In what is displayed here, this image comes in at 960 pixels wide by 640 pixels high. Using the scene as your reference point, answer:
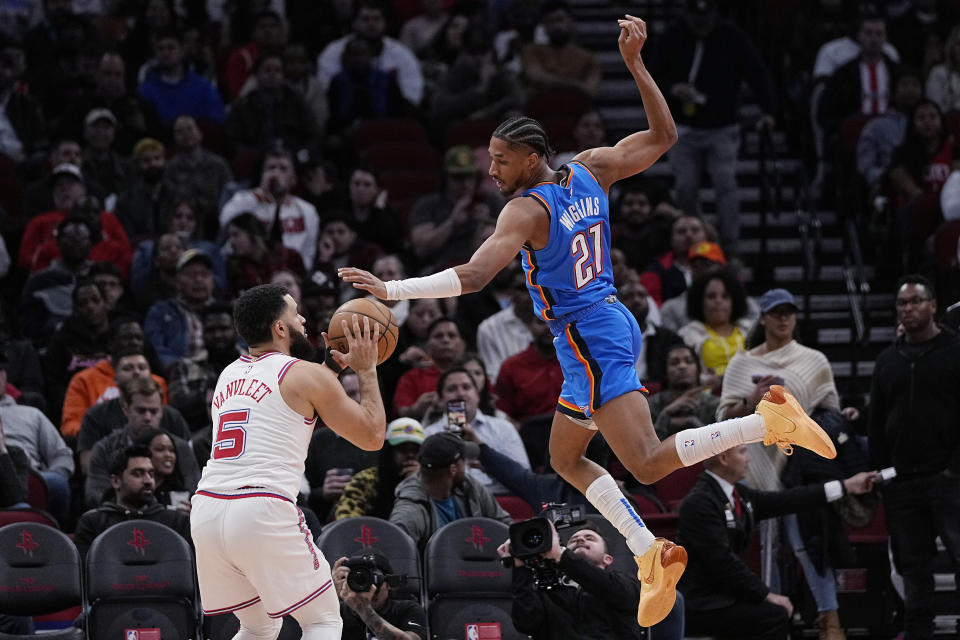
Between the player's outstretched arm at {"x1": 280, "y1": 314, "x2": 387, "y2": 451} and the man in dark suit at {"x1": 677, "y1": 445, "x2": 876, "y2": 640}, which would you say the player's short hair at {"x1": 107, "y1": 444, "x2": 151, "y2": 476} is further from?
the man in dark suit at {"x1": 677, "y1": 445, "x2": 876, "y2": 640}

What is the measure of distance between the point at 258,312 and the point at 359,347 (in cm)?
52

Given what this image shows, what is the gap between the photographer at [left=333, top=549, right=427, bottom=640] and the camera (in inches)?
316

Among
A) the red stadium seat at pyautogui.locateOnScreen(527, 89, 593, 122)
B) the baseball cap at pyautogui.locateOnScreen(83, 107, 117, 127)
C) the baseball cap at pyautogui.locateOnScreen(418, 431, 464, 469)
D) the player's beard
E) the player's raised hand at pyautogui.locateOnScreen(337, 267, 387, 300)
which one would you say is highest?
the baseball cap at pyautogui.locateOnScreen(83, 107, 117, 127)

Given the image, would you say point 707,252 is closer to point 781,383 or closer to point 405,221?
point 781,383

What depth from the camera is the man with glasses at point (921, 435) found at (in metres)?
9.72

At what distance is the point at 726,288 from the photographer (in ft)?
38.4

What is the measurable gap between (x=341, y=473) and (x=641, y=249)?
4.45 metres

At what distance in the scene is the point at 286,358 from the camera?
647 centimetres

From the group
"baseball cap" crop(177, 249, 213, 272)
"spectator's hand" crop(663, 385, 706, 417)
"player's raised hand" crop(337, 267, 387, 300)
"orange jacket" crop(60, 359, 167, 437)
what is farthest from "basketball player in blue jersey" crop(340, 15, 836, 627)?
"baseball cap" crop(177, 249, 213, 272)

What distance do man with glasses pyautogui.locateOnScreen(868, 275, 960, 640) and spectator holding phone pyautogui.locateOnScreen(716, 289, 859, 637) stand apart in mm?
430

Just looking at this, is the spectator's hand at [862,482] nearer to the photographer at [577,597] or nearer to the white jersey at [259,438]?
the photographer at [577,597]

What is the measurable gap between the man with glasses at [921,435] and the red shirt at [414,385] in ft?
11.1

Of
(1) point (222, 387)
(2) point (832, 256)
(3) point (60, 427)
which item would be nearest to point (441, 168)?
(2) point (832, 256)

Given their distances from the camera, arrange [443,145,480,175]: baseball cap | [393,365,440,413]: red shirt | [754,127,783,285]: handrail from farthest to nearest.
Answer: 1. [754,127,783,285]: handrail
2. [443,145,480,175]: baseball cap
3. [393,365,440,413]: red shirt
